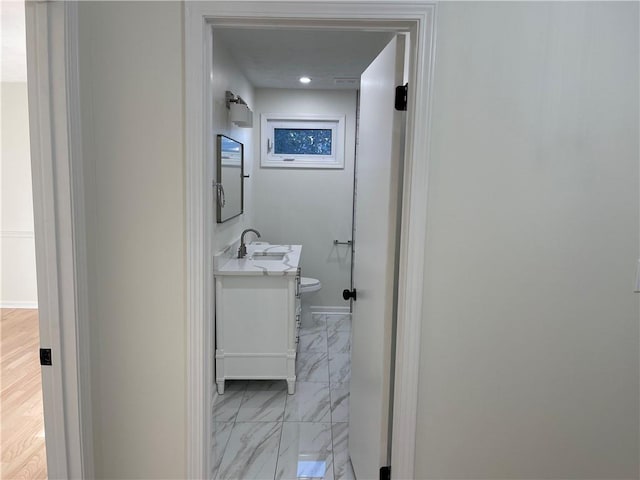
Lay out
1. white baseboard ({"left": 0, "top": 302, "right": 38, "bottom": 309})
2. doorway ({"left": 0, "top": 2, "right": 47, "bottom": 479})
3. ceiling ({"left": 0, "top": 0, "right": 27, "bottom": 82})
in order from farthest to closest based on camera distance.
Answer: white baseboard ({"left": 0, "top": 302, "right": 38, "bottom": 309})
ceiling ({"left": 0, "top": 0, "right": 27, "bottom": 82})
doorway ({"left": 0, "top": 2, "right": 47, "bottom": 479})

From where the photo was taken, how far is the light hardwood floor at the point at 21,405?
84.9 inches

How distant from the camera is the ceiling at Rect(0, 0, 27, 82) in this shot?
8.16ft

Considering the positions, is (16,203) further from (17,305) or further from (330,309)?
(330,309)

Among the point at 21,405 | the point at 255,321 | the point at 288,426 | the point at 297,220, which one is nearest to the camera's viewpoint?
the point at 288,426

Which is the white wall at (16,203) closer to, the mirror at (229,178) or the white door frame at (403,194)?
the mirror at (229,178)

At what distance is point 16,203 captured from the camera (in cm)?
457

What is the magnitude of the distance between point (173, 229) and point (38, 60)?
0.63 meters

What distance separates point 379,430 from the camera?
5.64ft

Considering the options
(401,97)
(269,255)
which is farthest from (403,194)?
(269,255)

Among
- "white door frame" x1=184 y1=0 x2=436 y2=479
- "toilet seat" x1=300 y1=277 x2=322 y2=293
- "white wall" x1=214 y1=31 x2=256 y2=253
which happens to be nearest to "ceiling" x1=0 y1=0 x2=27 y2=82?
"white wall" x1=214 y1=31 x2=256 y2=253

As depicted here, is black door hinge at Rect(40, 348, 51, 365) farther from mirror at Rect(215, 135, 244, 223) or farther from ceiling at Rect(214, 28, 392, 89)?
ceiling at Rect(214, 28, 392, 89)

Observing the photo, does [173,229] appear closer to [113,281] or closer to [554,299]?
[113,281]

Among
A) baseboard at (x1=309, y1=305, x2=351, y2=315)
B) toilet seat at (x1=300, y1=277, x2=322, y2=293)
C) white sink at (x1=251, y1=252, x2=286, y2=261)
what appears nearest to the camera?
white sink at (x1=251, y1=252, x2=286, y2=261)

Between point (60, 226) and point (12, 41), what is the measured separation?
2612 millimetres
